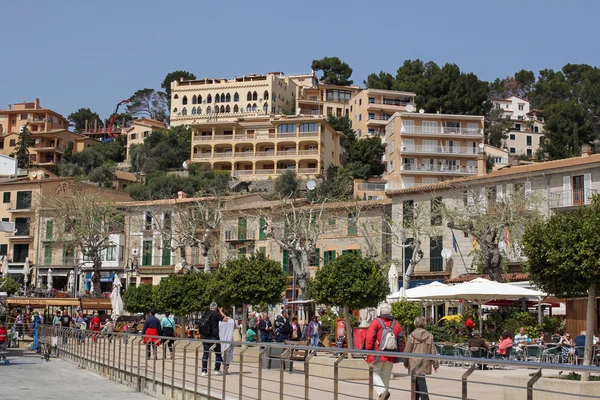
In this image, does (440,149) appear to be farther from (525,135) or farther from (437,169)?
(525,135)

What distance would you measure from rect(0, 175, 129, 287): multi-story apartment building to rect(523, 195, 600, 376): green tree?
57103mm

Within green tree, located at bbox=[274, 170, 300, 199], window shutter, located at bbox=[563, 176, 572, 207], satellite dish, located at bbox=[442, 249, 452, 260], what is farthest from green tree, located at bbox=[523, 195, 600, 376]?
green tree, located at bbox=[274, 170, 300, 199]

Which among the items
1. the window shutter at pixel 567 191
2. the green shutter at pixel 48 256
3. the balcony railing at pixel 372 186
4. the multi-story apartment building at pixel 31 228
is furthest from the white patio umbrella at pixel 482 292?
the balcony railing at pixel 372 186

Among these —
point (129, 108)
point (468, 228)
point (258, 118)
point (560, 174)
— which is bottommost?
point (468, 228)

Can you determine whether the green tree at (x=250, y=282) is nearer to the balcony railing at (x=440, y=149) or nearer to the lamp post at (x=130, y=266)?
the lamp post at (x=130, y=266)

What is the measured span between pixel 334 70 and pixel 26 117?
49459 mm

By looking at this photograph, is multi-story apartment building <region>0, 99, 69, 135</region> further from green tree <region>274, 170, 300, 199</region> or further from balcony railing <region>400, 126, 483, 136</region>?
balcony railing <region>400, 126, 483, 136</region>

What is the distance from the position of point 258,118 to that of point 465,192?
195 ft

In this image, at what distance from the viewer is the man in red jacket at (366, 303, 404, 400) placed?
8.48 metres

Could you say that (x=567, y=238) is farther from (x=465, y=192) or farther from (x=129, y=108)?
(x=129, y=108)

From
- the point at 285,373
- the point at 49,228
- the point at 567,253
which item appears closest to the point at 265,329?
the point at 567,253

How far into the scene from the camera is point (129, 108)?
156375 mm

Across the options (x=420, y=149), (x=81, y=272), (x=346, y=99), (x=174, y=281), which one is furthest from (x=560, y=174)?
(x=346, y=99)

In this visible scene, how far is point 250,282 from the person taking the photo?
28.3 metres
